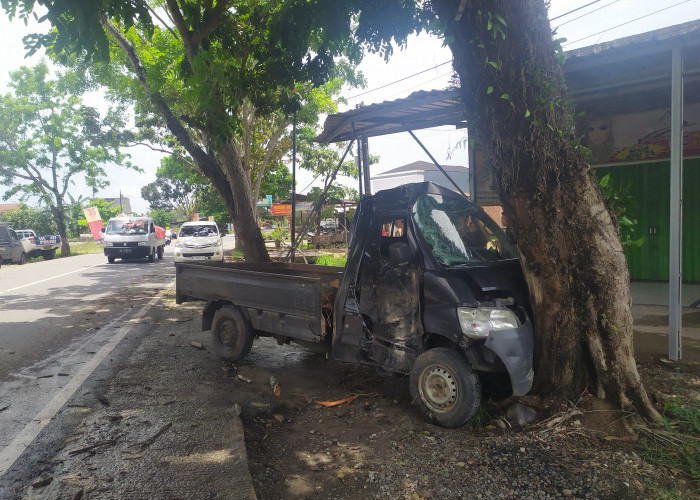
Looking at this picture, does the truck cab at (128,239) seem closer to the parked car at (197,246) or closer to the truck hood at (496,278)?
the parked car at (197,246)

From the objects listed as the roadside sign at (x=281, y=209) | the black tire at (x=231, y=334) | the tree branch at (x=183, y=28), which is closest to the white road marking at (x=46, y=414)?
the black tire at (x=231, y=334)

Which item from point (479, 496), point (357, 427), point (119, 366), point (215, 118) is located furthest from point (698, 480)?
point (215, 118)

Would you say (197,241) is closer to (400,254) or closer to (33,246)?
(33,246)

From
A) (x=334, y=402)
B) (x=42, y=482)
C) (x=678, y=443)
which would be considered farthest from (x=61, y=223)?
(x=678, y=443)

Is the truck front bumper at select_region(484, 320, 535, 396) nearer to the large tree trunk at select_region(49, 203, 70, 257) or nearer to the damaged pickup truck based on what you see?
the damaged pickup truck

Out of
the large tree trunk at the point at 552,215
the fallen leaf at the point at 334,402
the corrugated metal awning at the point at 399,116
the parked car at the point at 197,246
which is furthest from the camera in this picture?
the parked car at the point at 197,246

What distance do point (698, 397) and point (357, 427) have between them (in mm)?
2959

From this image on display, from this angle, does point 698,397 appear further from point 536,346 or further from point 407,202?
point 407,202

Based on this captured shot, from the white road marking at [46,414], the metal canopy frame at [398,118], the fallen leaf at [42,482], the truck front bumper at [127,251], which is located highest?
the metal canopy frame at [398,118]

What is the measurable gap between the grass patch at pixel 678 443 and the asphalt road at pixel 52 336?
4408mm

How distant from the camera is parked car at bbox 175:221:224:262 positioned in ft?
60.0

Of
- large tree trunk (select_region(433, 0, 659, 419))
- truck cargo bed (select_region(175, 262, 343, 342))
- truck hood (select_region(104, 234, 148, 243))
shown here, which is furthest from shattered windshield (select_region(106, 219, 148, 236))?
large tree trunk (select_region(433, 0, 659, 419))

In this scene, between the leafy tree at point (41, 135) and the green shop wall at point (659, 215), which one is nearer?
the green shop wall at point (659, 215)

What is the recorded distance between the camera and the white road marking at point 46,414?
347cm
